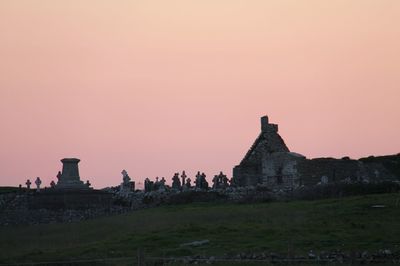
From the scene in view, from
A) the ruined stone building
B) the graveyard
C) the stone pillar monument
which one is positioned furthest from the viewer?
the ruined stone building

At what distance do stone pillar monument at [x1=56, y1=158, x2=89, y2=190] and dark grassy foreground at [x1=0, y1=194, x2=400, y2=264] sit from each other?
1145 cm

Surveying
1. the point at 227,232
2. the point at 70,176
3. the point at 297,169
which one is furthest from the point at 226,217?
the point at 297,169

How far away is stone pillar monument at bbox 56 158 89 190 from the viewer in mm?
58344

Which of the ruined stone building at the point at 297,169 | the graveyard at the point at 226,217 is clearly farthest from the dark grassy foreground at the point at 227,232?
the ruined stone building at the point at 297,169

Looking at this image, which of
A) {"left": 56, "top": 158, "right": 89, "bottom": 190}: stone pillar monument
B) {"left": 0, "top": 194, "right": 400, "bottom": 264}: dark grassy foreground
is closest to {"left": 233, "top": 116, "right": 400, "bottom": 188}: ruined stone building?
{"left": 56, "top": 158, "right": 89, "bottom": 190}: stone pillar monument

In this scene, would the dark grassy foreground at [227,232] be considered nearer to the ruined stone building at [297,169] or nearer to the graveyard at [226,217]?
the graveyard at [226,217]

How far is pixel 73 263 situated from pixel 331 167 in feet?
130

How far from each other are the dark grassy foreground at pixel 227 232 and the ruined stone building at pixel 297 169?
16380 mm

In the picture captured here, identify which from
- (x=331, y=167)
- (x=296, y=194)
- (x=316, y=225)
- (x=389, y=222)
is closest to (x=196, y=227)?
(x=316, y=225)

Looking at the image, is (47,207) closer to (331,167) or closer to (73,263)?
(331,167)

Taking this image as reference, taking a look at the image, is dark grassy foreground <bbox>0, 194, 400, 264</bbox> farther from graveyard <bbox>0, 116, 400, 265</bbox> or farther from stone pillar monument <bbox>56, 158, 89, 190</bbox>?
stone pillar monument <bbox>56, 158, 89, 190</bbox>

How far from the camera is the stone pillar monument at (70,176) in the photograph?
58.3 m

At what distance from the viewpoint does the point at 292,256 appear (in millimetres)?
28422

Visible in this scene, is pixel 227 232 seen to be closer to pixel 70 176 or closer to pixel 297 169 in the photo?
pixel 70 176
